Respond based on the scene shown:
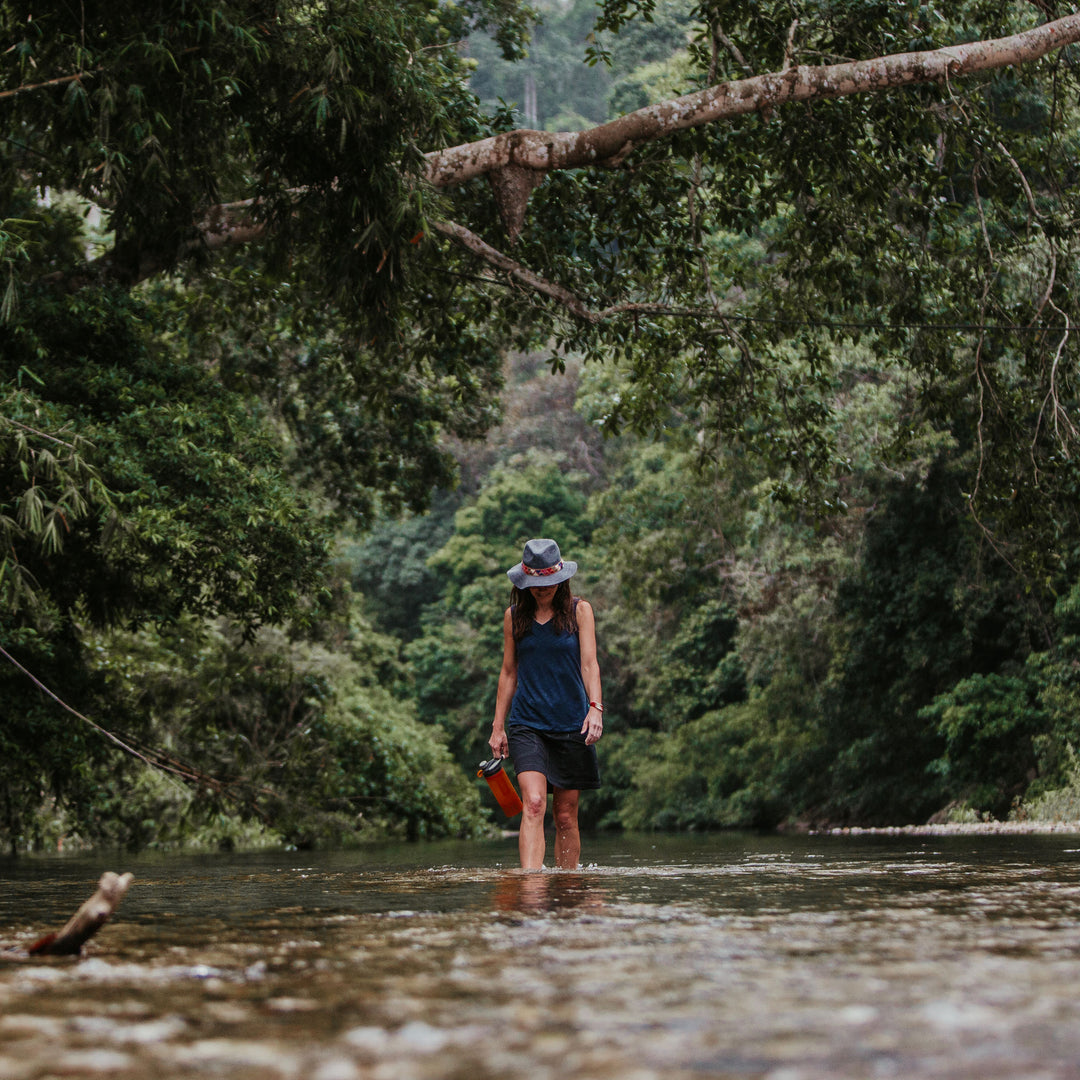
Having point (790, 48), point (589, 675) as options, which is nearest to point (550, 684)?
point (589, 675)

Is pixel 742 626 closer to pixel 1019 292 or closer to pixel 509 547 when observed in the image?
pixel 1019 292

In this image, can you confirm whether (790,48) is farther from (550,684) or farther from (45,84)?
(550,684)

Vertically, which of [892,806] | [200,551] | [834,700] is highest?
[200,551]

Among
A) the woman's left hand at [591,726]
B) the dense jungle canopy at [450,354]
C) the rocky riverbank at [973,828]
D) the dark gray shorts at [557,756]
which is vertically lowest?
the rocky riverbank at [973,828]

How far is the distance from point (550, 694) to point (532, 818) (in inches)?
26.4

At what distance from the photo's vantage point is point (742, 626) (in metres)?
29.8

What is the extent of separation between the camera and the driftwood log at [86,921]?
323cm

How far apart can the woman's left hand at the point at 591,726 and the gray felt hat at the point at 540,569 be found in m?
0.75

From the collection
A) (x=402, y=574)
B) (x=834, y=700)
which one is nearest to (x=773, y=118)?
(x=834, y=700)

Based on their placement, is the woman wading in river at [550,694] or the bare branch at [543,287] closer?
the woman wading in river at [550,694]

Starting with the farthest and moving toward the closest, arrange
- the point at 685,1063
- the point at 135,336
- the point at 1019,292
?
the point at 1019,292
the point at 135,336
the point at 685,1063

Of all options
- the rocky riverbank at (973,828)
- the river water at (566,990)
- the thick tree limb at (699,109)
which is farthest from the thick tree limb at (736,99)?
the rocky riverbank at (973,828)

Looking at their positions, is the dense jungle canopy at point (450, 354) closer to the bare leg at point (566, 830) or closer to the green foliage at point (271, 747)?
the green foliage at point (271, 747)

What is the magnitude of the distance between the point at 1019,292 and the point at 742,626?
12051mm
